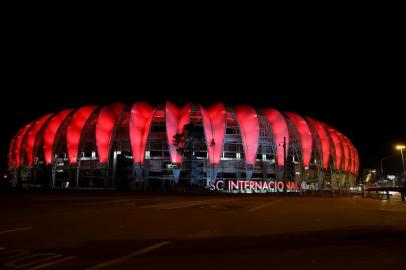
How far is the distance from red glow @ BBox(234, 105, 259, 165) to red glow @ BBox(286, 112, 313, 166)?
930 cm

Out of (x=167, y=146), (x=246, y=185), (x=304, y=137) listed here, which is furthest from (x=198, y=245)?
(x=304, y=137)

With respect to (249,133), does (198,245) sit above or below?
below

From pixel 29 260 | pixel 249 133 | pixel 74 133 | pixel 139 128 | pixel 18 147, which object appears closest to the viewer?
pixel 29 260

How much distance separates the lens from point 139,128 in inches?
2334

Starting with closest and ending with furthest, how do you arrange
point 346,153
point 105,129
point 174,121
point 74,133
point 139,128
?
point 139,128
point 174,121
point 105,129
point 74,133
point 346,153

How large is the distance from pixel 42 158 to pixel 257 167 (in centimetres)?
3766

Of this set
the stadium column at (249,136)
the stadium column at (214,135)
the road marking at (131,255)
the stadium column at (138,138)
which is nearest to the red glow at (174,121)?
the stadium column at (214,135)

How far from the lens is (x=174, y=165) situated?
57.5 metres

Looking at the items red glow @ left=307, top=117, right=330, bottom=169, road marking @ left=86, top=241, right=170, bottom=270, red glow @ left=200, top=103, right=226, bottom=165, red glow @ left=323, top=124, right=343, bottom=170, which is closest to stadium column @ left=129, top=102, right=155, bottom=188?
red glow @ left=200, top=103, right=226, bottom=165

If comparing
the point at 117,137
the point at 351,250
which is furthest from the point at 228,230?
the point at 117,137

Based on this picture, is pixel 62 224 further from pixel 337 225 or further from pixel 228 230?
pixel 337 225

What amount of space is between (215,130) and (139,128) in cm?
1182

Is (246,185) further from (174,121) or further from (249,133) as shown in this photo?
(174,121)

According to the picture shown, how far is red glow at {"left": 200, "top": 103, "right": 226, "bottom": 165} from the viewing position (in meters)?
58.9
